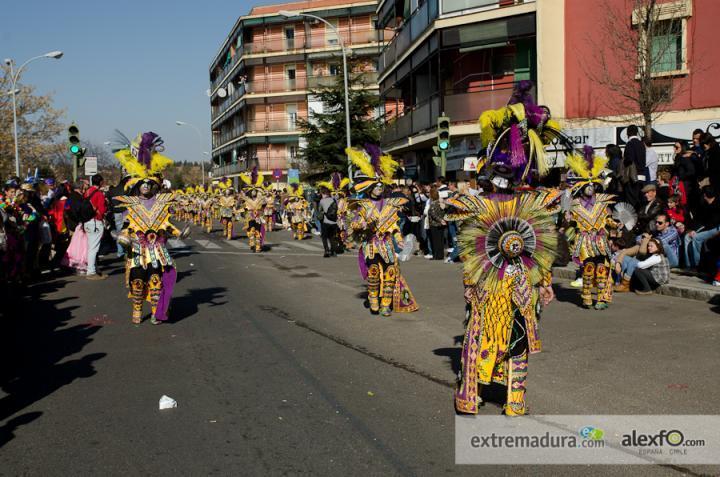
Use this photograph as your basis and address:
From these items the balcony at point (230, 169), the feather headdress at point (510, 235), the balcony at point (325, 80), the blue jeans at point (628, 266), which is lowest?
the blue jeans at point (628, 266)

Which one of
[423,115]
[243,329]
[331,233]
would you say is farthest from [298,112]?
[243,329]

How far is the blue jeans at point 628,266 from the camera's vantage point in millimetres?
11984

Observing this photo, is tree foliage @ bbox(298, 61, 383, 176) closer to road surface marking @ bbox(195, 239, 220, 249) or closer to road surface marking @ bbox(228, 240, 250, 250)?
road surface marking @ bbox(195, 239, 220, 249)

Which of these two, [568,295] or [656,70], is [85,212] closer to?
[568,295]

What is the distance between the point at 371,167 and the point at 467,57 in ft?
59.2

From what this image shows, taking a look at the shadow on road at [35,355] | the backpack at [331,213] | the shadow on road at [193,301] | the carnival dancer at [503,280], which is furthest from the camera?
the backpack at [331,213]

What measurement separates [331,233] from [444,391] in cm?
1355

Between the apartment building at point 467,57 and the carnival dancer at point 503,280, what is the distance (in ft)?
53.9

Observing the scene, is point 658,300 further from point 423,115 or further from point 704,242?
point 423,115

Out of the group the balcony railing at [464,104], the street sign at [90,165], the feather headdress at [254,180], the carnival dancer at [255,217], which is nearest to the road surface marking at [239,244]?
the carnival dancer at [255,217]

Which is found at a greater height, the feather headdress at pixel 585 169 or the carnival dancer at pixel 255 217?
the feather headdress at pixel 585 169

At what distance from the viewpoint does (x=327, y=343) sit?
8.39 meters

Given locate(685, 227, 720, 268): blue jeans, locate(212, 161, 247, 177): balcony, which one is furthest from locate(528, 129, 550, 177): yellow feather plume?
locate(212, 161, 247, 177): balcony

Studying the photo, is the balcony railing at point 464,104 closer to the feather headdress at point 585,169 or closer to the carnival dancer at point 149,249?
the feather headdress at point 585,169
